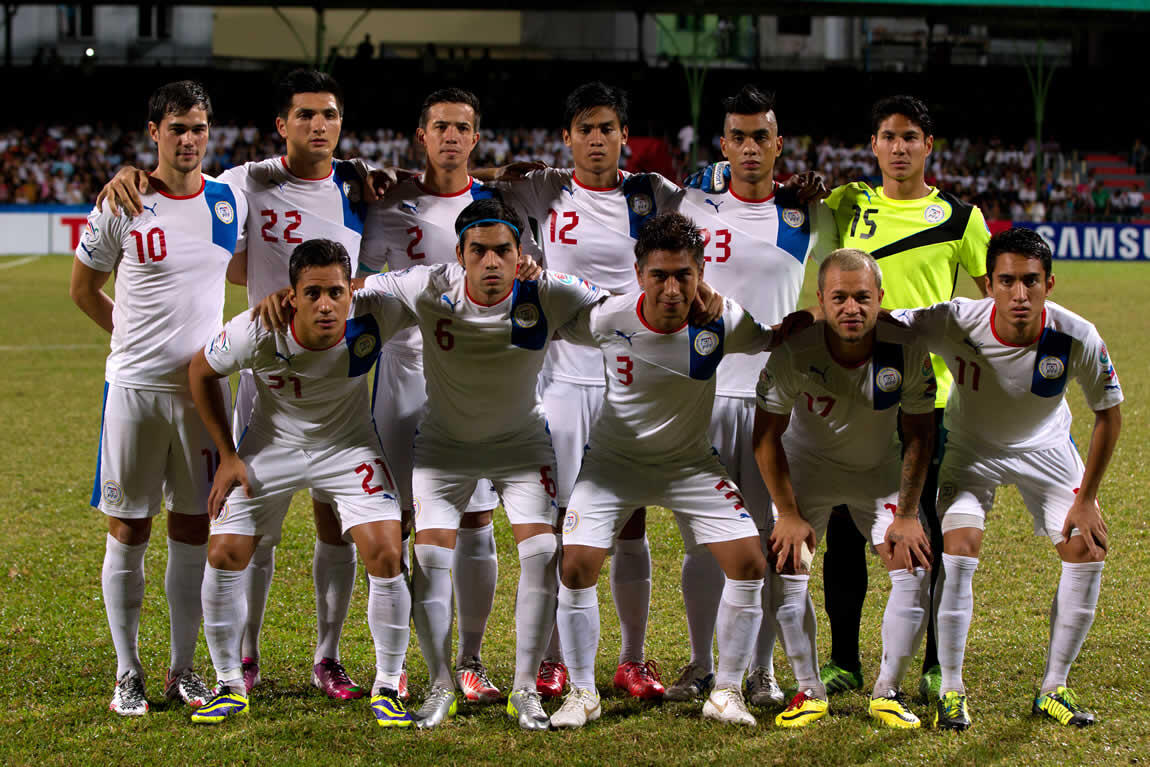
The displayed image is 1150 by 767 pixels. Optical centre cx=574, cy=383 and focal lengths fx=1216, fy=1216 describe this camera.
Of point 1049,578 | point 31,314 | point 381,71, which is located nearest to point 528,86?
point 381,71

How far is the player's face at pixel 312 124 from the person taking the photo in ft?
15.7

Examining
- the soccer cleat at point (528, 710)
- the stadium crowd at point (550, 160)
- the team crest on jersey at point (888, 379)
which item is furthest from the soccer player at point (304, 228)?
the stadium crowd at point (550, 160)

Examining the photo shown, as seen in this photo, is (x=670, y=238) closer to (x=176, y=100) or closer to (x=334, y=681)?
(x=176, y=100)

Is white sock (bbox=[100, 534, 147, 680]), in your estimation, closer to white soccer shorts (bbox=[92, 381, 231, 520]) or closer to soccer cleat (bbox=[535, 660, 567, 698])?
white soccer shorts (bbox=[92, 381, 231, 520])

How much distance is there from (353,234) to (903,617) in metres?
2.60

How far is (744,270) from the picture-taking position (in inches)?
189

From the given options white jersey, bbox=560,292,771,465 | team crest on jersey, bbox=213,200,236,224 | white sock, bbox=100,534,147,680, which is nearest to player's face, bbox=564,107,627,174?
white jersey, bbox=560,292,771,465

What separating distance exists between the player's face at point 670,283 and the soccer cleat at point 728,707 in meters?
1.31

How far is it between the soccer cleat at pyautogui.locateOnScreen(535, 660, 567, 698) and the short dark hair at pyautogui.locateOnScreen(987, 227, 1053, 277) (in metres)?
2.19

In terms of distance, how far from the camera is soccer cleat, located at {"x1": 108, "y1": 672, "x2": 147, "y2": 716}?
4.38 m

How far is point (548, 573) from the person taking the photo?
431cm

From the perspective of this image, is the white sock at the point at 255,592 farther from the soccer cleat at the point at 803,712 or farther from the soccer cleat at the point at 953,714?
the soccer cleat at the point at 953,714

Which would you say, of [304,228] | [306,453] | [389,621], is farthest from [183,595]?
[304,228]

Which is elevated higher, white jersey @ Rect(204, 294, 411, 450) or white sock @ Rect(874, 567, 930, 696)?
white jersey @ Rect(204, 294, 411, 450)
